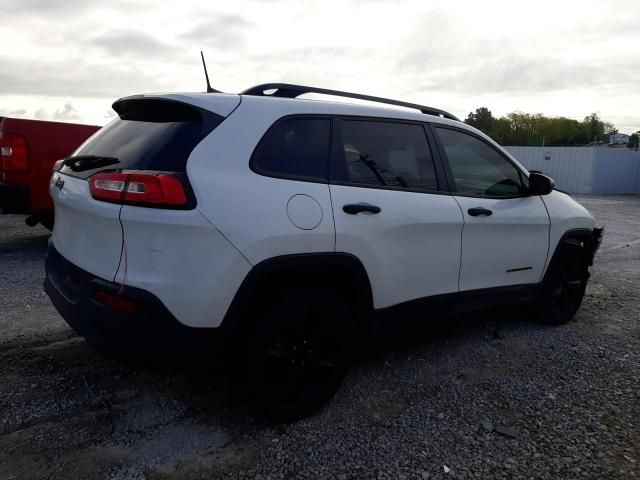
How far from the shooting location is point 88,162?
9.60 feet

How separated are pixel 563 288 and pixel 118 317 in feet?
12.6

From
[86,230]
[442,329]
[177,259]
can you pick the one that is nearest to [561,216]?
[442,329]

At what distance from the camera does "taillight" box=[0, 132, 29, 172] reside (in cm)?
620

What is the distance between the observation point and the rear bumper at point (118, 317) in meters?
2.47

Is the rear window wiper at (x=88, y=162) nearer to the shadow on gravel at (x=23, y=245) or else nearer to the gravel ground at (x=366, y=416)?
the gravel ground at (x=366, y=416)

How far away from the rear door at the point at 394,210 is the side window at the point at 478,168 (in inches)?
8.7

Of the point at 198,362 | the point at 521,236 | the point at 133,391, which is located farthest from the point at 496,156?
the point at 133,391

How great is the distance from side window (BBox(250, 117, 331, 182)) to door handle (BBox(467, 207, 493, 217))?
3.94ft

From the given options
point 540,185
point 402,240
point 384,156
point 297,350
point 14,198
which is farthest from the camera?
point 14,198

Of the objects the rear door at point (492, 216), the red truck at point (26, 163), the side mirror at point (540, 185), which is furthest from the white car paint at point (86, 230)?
the red truck at point (26, 163)

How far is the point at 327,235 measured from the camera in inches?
112

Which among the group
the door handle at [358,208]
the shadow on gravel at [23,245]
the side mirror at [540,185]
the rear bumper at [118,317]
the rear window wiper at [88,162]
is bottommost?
the shadow on gravel at [23,245]

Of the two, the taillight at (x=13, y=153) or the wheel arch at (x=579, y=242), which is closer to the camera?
the wheel arch at (x=579, y=242)

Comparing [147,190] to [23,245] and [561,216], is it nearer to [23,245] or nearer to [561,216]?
[561,216]
